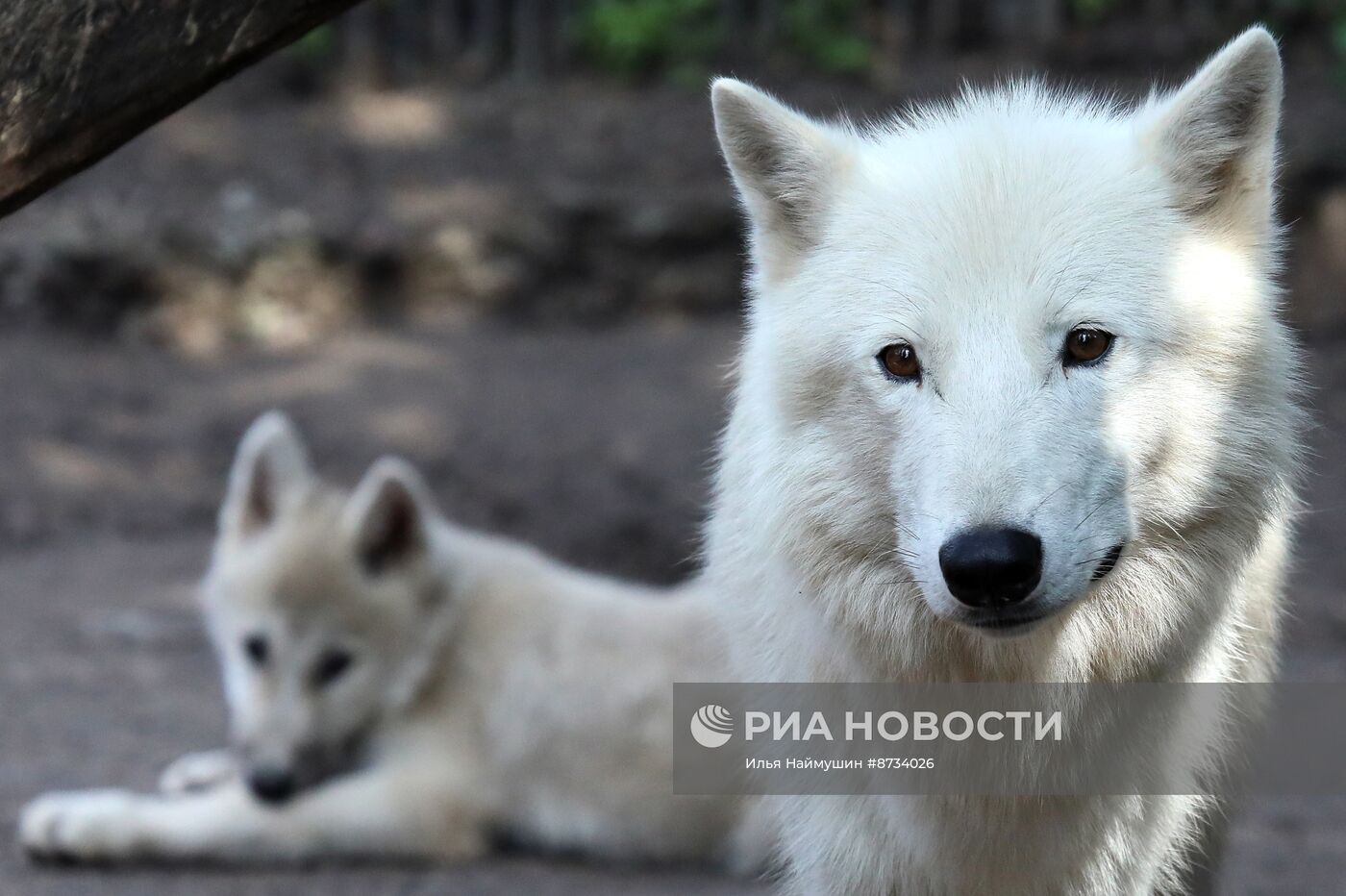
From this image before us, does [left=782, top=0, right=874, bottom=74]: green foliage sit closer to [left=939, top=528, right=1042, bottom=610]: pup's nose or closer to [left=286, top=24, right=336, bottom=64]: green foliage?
[left=286, top=24, right=336, bottom=64]: green foliage

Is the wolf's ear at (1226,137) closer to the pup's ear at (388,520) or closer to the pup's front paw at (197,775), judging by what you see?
the pup's ear at (388,520)

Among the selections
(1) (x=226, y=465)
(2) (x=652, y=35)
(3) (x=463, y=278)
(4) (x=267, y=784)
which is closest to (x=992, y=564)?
(4) (x=267, y=784)

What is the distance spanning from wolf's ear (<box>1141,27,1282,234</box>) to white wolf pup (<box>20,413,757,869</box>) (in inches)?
95.2

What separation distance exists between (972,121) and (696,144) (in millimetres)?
7614

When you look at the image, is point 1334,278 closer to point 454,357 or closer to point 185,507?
point 454,357

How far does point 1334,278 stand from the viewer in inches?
380

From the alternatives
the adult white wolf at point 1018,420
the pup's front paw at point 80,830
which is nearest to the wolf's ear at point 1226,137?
the adult white wolf at point 1018,420

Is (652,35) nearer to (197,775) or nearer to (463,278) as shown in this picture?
(463,278)

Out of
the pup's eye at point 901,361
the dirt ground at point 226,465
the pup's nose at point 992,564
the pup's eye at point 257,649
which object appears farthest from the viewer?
the dirt ground at point 226,465

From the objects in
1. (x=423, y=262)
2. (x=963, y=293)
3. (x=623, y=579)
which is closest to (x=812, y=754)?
(x=963, y=293)

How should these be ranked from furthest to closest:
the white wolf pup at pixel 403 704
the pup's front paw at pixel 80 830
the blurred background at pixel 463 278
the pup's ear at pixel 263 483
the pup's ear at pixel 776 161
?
the blurred background at pixel 463 278
the pup's ear at pixel 263 483
the white wolf pup at pixel 403 704
the pup's front paw at pixel 80 830
the pup's ear at pixel 776 161

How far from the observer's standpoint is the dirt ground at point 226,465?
649cm

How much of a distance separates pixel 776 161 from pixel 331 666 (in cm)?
295

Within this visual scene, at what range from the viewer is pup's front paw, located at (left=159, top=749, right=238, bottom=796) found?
18.1ft
